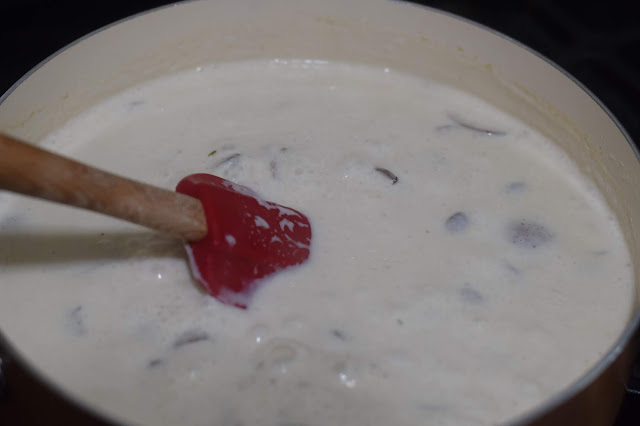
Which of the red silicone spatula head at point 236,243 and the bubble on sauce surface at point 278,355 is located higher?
the red silicone spatula head at point 236,243

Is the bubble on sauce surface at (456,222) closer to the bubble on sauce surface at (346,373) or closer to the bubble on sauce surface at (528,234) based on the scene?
the bubble on sauce surface at (528,234)

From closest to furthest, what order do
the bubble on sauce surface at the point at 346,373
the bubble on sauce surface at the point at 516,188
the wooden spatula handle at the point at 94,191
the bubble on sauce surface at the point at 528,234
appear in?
the wooden spatula handle at the point at 94,191
the bubble on sauce surface at the point at 346,373
the bubble on sauce surface at the point at 528,234
the bubble on sauce surface at the point at 516,188

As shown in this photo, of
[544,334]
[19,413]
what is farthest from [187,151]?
[544,334]

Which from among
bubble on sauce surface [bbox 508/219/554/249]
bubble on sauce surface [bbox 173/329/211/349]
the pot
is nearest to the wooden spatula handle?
bubble on sauce surface [bbox 173/329/211/349]

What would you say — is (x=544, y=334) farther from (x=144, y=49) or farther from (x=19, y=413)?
(x=144, y=49)

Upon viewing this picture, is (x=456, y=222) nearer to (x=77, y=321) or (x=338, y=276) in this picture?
(x=338, y=276)

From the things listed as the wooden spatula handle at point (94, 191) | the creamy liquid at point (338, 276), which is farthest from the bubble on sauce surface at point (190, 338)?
the wooden spatula handle at point (94, 191)

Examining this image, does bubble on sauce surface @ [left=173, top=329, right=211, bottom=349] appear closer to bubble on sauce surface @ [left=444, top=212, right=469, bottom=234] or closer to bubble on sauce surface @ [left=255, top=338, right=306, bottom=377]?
bubble on sauce surface @ [left=255, top=338, right=306, bottom=377]

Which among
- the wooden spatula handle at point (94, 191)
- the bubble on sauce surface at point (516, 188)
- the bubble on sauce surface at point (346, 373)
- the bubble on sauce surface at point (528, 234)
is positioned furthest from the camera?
the bubble on sauce surface at point (516, 188)
